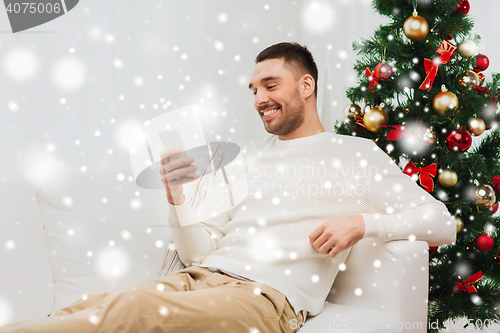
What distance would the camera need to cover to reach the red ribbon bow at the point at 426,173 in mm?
1474

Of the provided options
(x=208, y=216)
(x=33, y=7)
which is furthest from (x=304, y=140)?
(x=33, y=7)

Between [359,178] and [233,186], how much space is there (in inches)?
17.3

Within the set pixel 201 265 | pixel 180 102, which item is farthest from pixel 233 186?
pixel 180 102

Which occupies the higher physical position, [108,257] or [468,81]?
[468,81]

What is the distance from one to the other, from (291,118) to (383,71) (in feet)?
1.49

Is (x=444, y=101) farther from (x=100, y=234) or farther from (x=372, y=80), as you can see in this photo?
(x=100, y=234)

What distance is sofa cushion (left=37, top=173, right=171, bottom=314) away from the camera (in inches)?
49.8

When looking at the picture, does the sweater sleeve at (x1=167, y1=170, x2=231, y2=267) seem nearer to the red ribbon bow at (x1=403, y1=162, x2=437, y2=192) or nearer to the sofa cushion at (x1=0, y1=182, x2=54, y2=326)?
the sofa cushion at (x1=0, y1=182, x2=54, y2=326)

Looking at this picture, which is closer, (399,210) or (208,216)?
(399,210)

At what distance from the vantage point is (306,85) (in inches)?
57.1

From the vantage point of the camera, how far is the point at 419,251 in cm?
110

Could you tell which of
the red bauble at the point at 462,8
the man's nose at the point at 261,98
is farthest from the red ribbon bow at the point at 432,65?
the man's nose at the point at 261,98

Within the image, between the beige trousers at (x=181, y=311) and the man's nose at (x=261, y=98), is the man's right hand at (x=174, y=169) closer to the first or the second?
the beige trousers at (x=181, y=311)

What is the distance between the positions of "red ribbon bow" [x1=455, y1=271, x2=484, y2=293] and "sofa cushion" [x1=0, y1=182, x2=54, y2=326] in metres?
1.50
